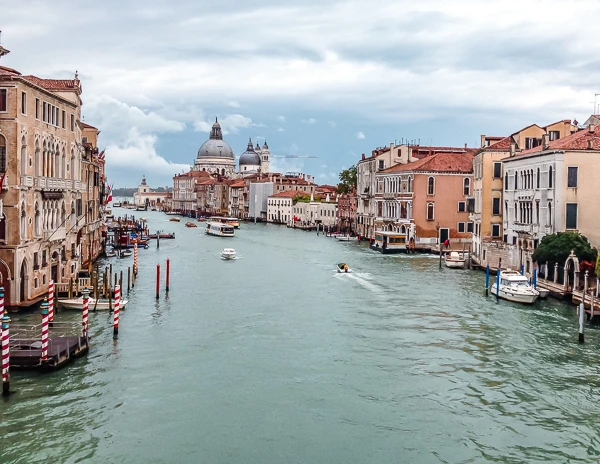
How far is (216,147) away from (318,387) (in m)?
146

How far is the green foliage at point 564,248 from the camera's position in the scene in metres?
23.3

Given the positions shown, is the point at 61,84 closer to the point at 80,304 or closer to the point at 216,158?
the point at 80,304

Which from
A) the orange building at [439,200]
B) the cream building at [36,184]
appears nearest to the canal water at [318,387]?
the cream building at [36,184]

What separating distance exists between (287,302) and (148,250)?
931 inches

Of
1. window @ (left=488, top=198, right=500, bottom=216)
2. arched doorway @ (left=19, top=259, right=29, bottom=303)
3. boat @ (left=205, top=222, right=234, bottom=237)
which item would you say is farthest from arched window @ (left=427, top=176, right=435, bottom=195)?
arched doorway @ (left=19, top=259, right=29, bottom=303)

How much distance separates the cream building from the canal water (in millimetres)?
1486

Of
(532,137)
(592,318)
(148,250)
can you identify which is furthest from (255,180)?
(592,318)

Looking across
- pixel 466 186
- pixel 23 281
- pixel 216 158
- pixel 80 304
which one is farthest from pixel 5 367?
pixel 216 158

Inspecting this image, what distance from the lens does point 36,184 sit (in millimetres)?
20516

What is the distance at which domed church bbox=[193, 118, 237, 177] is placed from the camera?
156 m

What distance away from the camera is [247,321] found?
2061 centimetres

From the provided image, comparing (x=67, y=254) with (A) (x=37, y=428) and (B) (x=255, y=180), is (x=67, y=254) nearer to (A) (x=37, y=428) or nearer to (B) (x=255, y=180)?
(A) (x=37, y=428)

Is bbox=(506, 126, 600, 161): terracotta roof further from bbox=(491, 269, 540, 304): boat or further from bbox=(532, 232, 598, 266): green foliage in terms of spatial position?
bbox=(491, 269, 540, 304): boat

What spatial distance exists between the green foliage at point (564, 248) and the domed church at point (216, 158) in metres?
133
